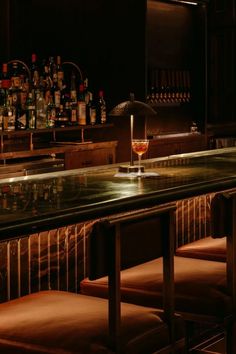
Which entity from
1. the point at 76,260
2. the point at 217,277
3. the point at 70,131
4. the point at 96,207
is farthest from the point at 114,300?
the point at 70,131

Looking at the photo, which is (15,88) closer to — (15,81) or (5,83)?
(15,81)

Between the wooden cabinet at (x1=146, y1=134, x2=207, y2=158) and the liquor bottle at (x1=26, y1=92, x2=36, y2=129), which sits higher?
the liquor bottle at (x1=26, y1=92, x2=36, y2=129)

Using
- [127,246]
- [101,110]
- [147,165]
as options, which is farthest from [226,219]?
[101,110]

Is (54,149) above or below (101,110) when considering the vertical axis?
below

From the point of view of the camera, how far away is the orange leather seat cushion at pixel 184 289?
8.96 ft

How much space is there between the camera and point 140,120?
6.93m

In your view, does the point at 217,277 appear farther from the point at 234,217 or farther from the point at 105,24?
the point at 105,24

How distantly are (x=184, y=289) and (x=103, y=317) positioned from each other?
1.57ft

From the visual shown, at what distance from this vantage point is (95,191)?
3.04 m

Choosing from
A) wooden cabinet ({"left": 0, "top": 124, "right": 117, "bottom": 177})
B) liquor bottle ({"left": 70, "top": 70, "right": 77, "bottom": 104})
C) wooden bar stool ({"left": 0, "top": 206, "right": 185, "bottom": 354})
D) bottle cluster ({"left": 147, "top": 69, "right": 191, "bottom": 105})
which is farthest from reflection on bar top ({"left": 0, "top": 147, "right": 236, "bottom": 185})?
bottle cluster ({"left": 147, "top": 69, "right": 191, "bottom": 105})

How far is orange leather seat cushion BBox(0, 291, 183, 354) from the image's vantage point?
2242 millimetres

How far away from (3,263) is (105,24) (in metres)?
4.37

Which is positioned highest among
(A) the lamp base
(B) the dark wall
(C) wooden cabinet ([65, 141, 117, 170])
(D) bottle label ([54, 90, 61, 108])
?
(B) the dark wall

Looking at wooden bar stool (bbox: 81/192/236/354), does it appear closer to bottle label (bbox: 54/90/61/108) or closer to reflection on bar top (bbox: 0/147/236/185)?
reflection on bar top (bbox: 0/147/236/185)
